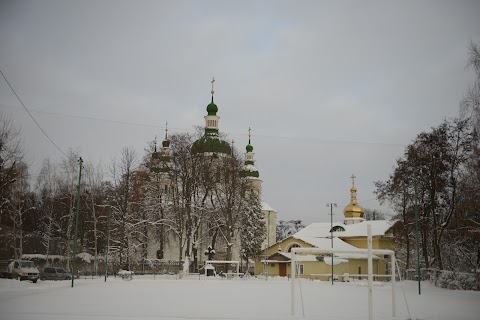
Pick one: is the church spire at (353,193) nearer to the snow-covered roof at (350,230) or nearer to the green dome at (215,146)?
the snow-covered roof at (350,230)

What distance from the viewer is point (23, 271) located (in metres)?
35.4

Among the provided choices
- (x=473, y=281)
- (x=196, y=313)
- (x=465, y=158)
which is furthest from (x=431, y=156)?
(x=196, y=313)

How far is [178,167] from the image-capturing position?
160ft

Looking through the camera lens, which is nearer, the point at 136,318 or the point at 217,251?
the point at 136,318

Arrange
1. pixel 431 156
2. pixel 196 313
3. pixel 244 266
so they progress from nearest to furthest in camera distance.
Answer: pixel 196 313 < pixel 431 156 < pixel 244 266

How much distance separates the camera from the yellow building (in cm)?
5894

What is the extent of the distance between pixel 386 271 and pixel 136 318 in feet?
193

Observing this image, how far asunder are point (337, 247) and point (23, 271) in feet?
135

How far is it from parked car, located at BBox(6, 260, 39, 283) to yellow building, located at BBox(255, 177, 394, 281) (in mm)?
25207

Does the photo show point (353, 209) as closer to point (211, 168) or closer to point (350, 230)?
point (350, 230)

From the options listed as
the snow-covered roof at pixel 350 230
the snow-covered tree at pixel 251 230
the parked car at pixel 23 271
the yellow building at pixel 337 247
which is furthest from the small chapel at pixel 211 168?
the parked car at pixel 23 271

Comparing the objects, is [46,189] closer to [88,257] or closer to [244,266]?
[88,257]

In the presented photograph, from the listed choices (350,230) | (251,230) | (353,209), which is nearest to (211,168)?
(251,230)

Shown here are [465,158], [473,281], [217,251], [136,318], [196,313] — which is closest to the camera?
[136,318]
